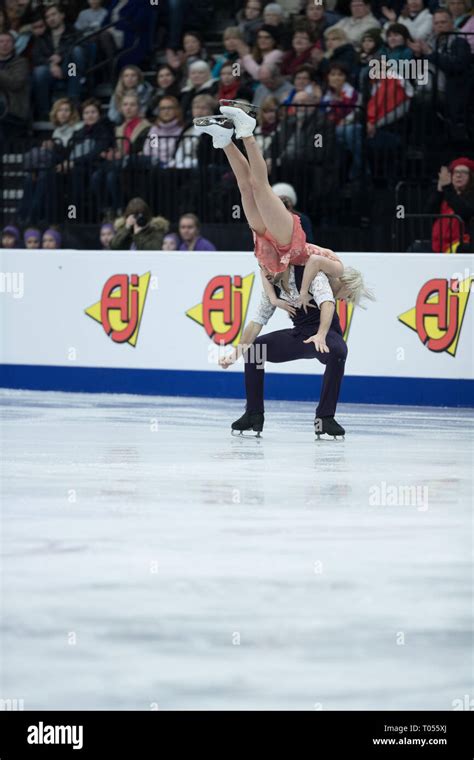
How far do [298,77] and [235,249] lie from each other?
5.99 feet

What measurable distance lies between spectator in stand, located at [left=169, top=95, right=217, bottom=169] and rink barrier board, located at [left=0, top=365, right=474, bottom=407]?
2.20 meters

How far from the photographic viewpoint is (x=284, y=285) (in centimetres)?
1045

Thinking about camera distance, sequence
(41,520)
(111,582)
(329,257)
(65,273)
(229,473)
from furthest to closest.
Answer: (65,273)
(329,257)
(229,473)
(41,520)
(111,582)

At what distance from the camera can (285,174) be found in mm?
14453

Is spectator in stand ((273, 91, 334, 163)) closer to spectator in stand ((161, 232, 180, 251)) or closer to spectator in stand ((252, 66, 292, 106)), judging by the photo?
spectator in stand ((252, 66, 292, 106))

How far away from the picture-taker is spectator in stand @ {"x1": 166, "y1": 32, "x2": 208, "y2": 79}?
651 inches

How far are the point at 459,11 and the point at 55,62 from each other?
16.5ft

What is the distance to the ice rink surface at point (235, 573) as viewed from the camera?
4605 mm

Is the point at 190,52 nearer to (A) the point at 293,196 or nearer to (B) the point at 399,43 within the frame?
(B) the point at 399,43

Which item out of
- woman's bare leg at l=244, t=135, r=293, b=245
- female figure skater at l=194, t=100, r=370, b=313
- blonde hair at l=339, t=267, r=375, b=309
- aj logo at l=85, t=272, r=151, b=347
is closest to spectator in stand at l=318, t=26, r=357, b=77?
aj logo at l=85, t=272, r=151, b=347

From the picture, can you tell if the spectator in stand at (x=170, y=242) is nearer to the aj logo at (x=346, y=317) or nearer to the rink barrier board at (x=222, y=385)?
the rink barrier board at (x=222, y=385)

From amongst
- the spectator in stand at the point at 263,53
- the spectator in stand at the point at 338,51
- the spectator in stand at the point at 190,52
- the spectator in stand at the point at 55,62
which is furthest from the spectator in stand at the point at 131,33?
the spectator in stand at the point at 338,51
